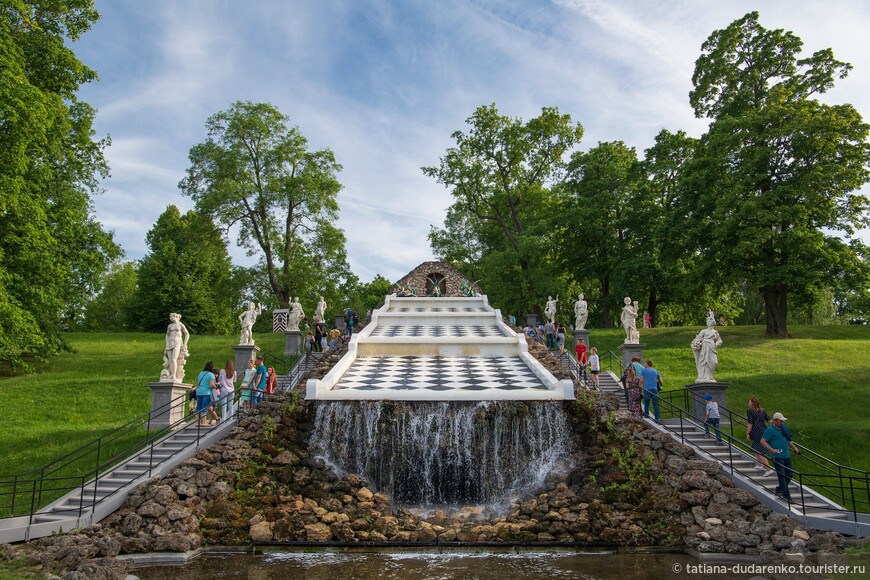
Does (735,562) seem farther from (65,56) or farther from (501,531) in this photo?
(65,56)

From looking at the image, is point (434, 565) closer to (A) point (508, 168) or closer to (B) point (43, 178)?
(B) point (43, 178)

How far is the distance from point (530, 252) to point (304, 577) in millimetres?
30691

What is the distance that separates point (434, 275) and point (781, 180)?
82.1 ft

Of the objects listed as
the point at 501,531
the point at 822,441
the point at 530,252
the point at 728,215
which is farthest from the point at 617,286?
the point at 501,531

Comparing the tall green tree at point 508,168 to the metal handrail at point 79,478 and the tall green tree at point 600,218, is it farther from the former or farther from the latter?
the metal handrail at point 79,478

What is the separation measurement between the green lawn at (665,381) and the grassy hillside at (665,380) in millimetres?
28

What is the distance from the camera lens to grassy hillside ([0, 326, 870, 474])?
14961 millimetres

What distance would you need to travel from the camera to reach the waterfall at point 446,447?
42.7 ft

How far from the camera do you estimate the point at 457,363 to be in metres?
18.7

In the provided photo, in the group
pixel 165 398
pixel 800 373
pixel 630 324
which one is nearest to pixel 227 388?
pixel 165 398

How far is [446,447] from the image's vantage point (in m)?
13.3

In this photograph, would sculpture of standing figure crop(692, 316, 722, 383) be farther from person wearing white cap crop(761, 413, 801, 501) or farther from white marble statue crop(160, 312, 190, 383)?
white marble statue crop(160, 312, 190, 383)

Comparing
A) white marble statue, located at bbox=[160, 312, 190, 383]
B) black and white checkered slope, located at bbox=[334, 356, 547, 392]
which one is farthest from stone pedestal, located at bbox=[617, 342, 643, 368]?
white marble statue, located at bbox=[160, 312, 190, 383]

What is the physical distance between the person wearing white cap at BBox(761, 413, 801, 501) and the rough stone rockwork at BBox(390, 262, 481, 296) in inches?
1375
